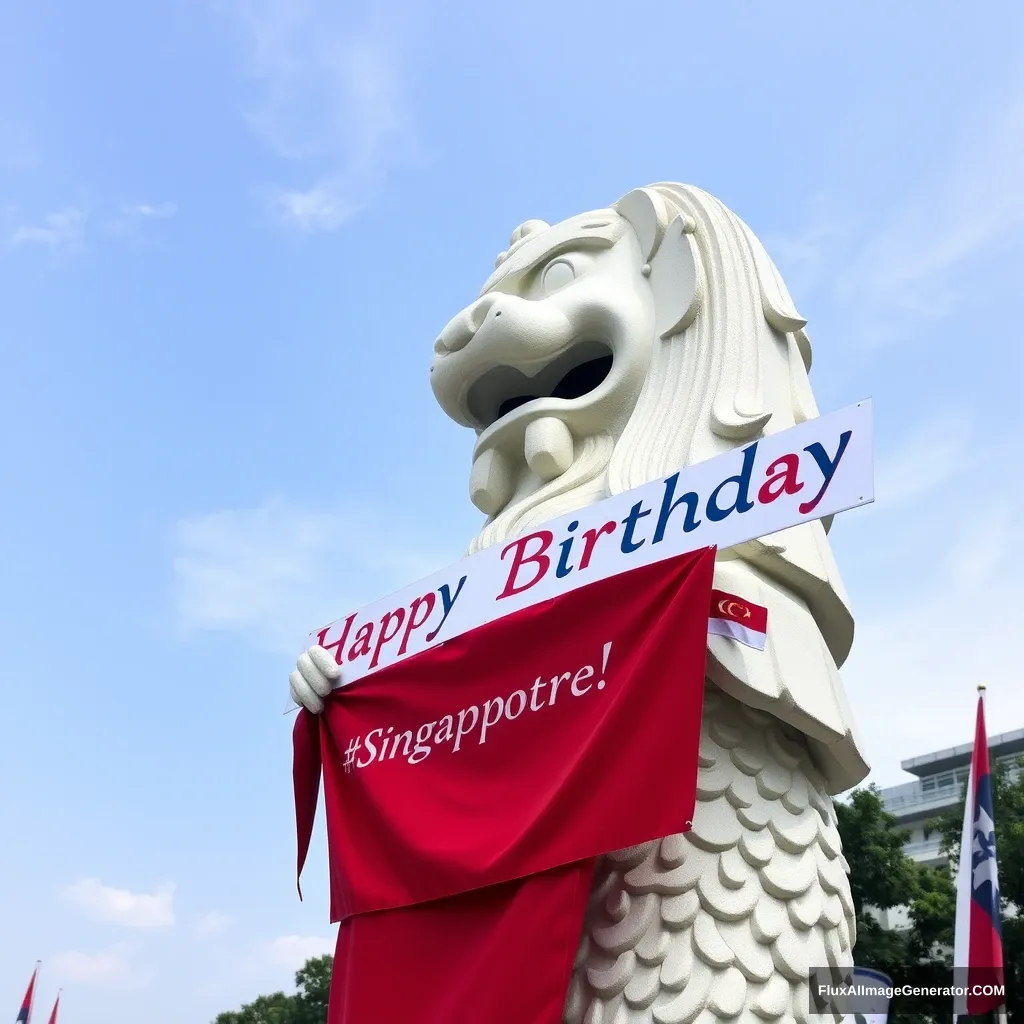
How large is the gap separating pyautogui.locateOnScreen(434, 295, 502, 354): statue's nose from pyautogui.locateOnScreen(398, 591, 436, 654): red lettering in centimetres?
115

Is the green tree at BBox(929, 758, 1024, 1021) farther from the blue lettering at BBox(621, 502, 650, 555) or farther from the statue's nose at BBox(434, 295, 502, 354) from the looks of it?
the blue lettering at BBox(621, 502, 650, 555)

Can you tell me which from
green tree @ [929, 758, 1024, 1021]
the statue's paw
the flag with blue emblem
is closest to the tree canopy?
green tree @ [929, 758, 1024, 1021]

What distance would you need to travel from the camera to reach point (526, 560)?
4004 mm

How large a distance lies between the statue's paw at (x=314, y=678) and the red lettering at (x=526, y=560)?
0.84 meters

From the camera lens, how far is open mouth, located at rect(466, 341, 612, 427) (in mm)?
4762

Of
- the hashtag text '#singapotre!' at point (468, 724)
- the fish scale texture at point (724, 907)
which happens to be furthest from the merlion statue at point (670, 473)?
the hashtag text '#singapotre!' at point (468, 724)

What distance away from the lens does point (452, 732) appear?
3.87 m

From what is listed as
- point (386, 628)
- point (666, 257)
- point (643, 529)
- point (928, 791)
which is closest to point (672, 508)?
point (643, 529)

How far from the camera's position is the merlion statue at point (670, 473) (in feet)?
10.7

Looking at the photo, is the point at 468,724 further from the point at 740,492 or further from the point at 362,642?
the point at 740,492

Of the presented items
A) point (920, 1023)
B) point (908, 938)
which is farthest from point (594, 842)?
point (908, 938)

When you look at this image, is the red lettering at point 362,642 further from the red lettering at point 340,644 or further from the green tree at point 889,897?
the green tree at point 889,897

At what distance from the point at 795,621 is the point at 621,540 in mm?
599

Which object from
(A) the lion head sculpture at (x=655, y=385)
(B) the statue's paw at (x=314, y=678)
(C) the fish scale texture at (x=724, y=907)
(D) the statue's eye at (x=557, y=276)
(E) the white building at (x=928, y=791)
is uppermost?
(E) the white building at (x=928, y=791)
